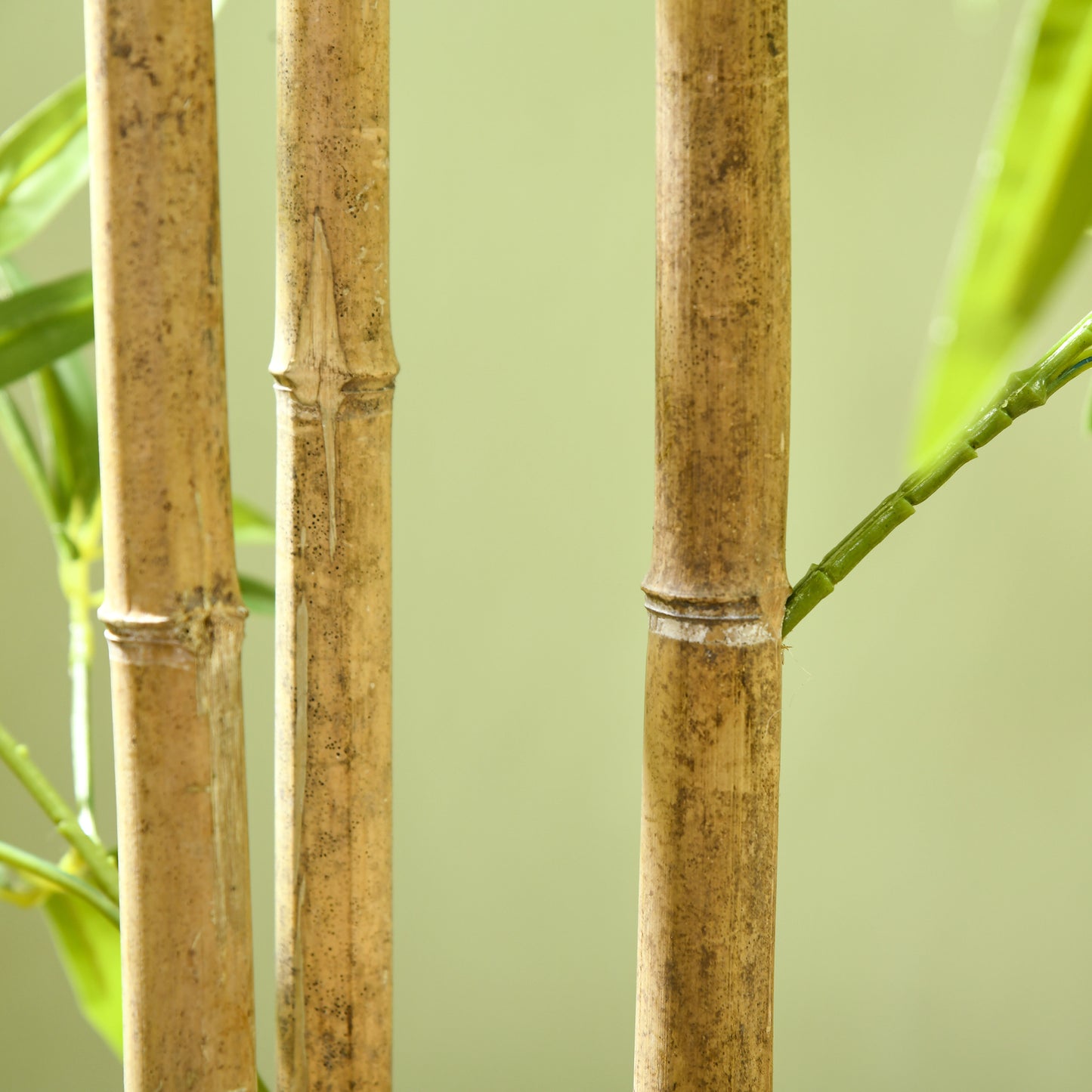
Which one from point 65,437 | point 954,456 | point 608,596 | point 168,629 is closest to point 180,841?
point 168,629

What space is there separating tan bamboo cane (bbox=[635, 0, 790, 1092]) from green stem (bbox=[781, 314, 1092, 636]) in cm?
2

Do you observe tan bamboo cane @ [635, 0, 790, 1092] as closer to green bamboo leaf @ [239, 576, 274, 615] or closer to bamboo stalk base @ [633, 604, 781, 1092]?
bamboo stalk base @ [633, 604, 781, 1092]

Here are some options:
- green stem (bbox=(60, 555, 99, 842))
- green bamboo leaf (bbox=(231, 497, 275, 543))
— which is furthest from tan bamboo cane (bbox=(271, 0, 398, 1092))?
green bamboo leaf (bbox=(231, 497, 275, 543))

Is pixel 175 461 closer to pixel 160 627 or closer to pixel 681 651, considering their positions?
pixel 160 627

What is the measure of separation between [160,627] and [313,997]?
163 mm

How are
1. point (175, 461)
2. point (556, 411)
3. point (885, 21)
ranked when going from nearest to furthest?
Answer: point (175, 461) < point (885, 21) < point (556, 411)

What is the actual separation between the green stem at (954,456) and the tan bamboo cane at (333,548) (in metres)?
0.16

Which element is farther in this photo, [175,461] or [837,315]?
[837,315]

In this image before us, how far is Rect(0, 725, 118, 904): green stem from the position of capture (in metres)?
0.65

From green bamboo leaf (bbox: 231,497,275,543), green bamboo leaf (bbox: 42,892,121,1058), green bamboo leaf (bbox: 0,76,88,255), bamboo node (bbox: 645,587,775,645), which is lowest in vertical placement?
green bamboo leaf (bbox: 42,892,121,1058)

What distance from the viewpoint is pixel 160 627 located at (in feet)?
1.42

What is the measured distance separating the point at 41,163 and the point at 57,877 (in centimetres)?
38

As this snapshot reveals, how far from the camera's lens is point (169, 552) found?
43cm

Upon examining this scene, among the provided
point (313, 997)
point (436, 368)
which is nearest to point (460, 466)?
point (436, 368)
